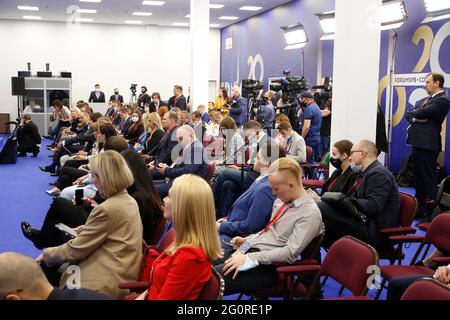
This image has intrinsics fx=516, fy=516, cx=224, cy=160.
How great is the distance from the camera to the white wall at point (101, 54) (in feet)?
63.5

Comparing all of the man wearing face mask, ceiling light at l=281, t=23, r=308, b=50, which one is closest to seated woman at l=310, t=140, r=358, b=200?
the man wearing face mask

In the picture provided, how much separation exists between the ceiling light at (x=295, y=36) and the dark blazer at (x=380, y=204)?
993 centimetres

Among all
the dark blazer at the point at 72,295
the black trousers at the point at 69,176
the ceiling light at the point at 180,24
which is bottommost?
the black trousers at the point at 69,176

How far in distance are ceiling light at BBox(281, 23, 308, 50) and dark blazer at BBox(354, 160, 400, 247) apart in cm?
993

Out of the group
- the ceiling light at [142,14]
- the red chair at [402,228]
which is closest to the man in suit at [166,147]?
the red chair at [402,228]

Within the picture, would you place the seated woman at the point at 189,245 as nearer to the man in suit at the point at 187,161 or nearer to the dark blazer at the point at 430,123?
the man in suit at the point at 187,161

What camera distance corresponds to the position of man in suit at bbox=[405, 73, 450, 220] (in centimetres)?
598

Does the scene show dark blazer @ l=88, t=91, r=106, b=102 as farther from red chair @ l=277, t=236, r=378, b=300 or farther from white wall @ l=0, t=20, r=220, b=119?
red chair @ l=277, t=236, r=378, b=300

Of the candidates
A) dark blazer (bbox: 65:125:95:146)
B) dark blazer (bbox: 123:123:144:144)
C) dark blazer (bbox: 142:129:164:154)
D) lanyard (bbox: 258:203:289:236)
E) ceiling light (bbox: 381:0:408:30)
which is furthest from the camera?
dark blazer (bbox: 123:123:144:144)

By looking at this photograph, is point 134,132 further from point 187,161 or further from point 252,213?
point 252,213

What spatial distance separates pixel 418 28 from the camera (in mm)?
9094

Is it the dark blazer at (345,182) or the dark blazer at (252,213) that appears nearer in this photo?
the dark blazer at (252,213)

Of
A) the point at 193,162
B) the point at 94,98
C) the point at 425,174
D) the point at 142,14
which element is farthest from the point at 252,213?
the point at 94,98

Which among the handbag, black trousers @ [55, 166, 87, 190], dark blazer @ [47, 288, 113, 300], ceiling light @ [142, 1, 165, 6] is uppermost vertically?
ceiling light @ [142, 1, 165, 6]
